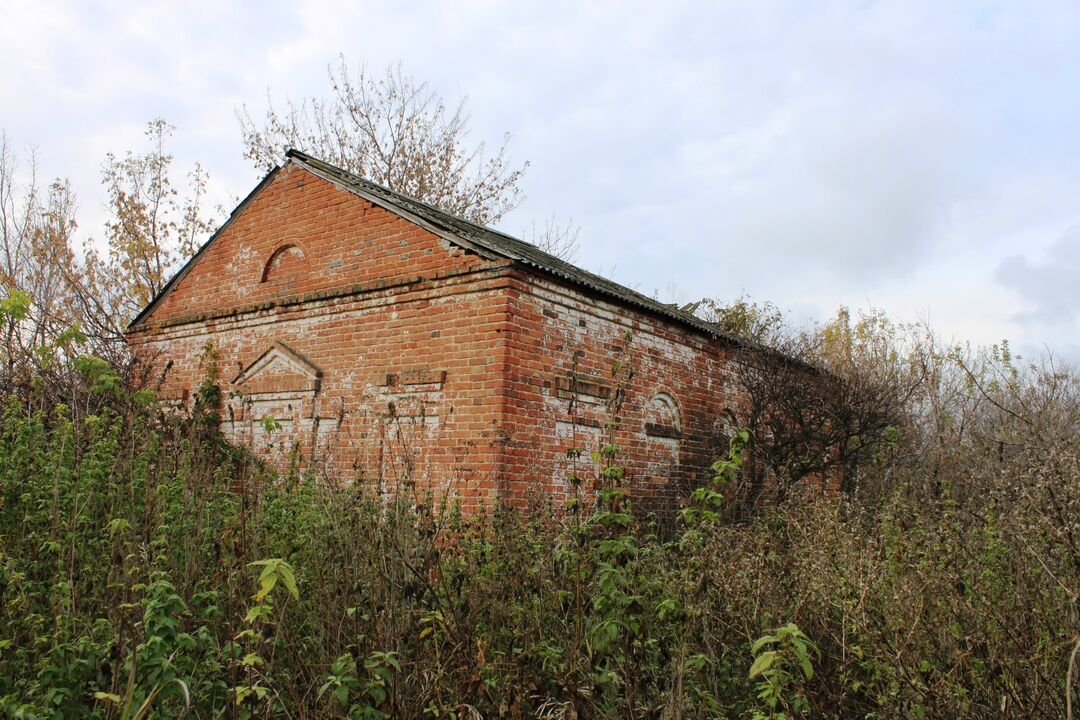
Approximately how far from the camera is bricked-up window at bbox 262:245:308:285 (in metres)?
11.3

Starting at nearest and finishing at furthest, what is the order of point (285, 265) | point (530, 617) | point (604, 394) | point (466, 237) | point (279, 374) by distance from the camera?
point (530, 617), point (466, 237), point (604, 394), point (279, 374), point (285, 265)

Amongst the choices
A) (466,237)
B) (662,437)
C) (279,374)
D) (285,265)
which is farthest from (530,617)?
(285,265)

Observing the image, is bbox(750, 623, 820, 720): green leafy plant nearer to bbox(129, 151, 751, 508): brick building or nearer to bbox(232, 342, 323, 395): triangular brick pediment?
bbox(129, 151, 751, 508): brick building

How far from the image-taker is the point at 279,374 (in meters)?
10.9

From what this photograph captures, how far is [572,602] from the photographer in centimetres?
405

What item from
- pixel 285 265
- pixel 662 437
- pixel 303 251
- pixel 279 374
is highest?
pixel 303 251

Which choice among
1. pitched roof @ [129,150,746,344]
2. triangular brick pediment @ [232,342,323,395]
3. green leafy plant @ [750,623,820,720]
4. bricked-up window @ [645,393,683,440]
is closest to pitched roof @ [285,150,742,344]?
pitched roof @ [129,150,746,344]

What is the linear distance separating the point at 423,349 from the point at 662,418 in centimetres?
384

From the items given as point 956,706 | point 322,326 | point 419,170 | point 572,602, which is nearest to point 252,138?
point 419,170

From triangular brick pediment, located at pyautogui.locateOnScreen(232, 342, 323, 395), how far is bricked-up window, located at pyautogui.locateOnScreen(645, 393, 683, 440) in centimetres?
468

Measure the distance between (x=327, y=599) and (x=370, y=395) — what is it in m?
6.08

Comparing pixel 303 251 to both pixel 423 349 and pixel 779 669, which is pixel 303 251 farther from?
pixel 779 669

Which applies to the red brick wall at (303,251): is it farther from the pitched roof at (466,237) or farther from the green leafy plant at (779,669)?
the green leafy plant at (779,669)

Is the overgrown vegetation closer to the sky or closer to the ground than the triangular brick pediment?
closer to the ground
